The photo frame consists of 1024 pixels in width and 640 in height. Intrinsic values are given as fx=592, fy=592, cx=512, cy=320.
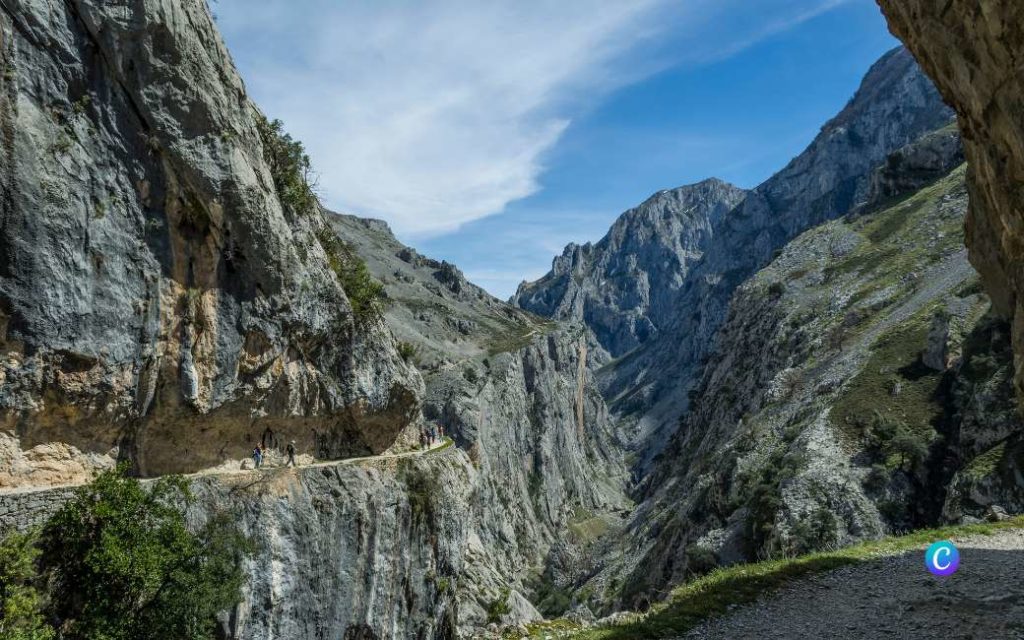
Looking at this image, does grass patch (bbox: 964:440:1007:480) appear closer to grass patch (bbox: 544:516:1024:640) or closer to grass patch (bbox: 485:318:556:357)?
grass patch (bbox: 544:516:1024:640)

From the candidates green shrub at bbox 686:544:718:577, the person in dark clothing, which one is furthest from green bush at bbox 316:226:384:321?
green shrub at bbox 686:544:718:577

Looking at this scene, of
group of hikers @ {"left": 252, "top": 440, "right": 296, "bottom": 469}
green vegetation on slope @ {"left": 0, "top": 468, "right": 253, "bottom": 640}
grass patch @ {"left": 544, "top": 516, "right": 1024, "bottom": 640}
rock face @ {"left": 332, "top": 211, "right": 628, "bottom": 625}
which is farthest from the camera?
rock face @ {"left": 332, "top": 211, "right": 628, "bottom": 625}

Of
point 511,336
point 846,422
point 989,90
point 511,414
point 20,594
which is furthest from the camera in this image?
point 511,336

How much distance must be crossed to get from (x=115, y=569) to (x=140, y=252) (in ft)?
44.1

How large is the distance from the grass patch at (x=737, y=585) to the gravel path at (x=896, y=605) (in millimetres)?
497

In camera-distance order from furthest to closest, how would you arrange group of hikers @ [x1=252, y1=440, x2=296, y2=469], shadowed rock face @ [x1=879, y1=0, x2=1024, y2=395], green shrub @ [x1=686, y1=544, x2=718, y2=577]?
green shrub @ [x1=686, y1=544, x2=718, y2=577] → group of hikers @ [x1=252, y1=440, x2=296, y2=469] → shadowed rock face @ [x1=879, y1=0, x2=1024, y2=395]

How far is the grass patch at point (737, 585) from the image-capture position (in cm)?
1647

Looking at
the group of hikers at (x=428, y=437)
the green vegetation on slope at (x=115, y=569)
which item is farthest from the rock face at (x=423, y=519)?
the group of hikers at (x=428, y=437)

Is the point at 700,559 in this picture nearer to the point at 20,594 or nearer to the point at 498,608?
the point at 498,608

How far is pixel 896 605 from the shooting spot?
1667cm
